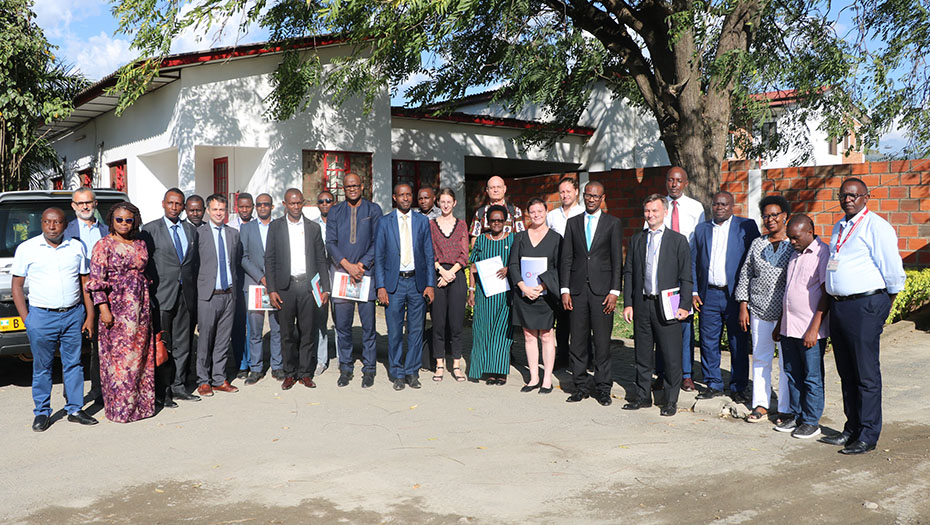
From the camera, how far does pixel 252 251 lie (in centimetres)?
809

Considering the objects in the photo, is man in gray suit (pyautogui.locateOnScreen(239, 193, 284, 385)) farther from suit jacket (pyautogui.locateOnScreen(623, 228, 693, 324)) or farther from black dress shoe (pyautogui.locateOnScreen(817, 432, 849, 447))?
black dress shoe (pyautogui.locateOnScreen(817, 432, 849, 447))

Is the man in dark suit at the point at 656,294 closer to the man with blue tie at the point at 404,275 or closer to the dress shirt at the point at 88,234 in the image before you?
the man with blue tie at the point at 404,275

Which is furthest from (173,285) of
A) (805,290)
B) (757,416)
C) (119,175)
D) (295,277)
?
(119,175)

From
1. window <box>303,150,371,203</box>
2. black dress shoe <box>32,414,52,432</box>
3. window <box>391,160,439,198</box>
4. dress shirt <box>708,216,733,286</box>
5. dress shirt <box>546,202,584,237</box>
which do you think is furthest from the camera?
window <box>391,160,439,198</box>

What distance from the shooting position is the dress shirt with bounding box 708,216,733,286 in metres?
7.07

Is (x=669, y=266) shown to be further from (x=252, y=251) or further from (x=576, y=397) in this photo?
(x=252, y=251)

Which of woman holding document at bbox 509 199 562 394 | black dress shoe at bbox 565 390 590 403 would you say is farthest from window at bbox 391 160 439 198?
black dress shoe at bbox 565 390 590 403

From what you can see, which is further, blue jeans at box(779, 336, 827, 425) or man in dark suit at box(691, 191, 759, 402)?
man in dark suit at box(691, 191, 759, 402)

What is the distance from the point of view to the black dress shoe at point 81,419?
21.4 feet

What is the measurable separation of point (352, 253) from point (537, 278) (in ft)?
6.31

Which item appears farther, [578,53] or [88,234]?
[578,53]

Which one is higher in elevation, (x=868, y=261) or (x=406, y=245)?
(x=406, y=245)

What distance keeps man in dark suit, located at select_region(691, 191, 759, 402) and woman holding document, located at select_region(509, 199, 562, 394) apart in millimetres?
1362

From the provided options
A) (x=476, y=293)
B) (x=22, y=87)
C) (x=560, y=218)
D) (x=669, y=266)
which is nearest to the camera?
(x=669, y=266)
